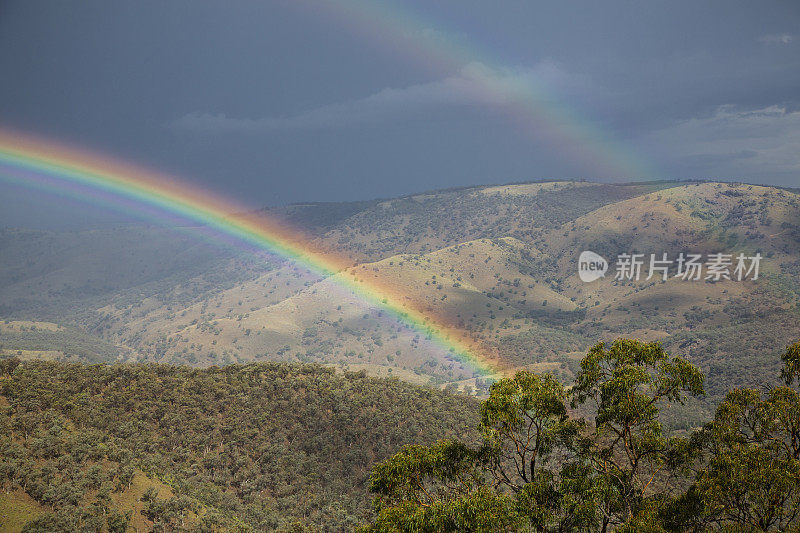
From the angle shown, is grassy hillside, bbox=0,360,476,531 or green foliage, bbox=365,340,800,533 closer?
green foliage, bbox=365,340,800,533

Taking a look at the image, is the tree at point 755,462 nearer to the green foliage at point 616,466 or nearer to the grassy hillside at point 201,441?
the green foliage at point 616,466

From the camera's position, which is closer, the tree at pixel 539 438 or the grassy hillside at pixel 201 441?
the tree at pixel 539 438

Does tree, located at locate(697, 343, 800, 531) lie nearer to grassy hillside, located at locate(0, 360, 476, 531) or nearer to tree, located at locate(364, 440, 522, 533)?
tree, located at locate(364, 440, 522, 533)

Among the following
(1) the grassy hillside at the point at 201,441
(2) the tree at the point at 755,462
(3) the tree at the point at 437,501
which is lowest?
(1) the grassy hillside at the point at 201,441

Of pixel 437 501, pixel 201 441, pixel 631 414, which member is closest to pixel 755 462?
pixel 631 414

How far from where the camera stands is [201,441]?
201 feet

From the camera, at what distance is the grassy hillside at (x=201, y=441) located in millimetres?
40094

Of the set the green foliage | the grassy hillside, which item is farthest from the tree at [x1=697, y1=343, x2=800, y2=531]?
the grassy hillside

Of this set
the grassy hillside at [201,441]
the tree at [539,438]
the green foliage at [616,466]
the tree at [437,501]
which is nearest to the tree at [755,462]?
the green foliage at [616,466]

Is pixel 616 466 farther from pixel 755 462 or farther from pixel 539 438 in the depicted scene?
pixel 755 462

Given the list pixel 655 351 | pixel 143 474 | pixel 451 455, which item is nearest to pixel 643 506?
pixel 655 351

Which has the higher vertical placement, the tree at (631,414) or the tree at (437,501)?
the tree at (631,414)

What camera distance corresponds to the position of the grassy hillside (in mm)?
40094

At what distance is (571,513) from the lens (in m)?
15.5
